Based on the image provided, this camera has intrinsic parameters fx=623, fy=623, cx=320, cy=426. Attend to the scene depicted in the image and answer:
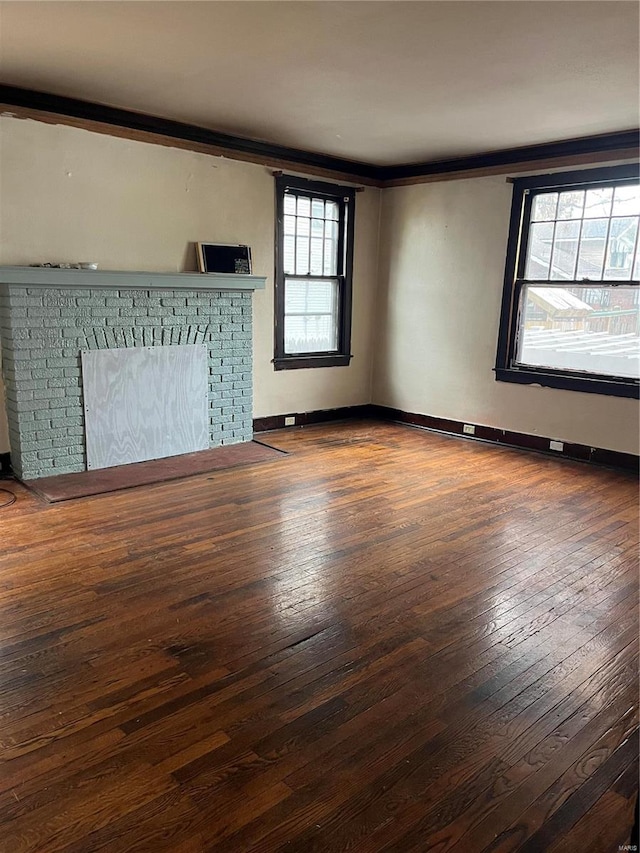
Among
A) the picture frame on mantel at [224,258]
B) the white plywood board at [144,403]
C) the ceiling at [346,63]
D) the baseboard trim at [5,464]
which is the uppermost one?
the ceiling at [346,63]

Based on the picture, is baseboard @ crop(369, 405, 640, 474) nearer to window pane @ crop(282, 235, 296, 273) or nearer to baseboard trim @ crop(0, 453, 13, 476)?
window pane @ crop(282, 235, 296, 273)

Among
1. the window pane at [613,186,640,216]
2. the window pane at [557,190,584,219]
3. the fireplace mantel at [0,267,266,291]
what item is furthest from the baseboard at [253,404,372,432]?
the window pane at [613,186,640,216]

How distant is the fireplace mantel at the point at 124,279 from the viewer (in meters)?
4.06

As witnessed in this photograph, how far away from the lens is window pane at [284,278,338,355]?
6.01 metres

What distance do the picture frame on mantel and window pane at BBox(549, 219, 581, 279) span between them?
2.60 metres

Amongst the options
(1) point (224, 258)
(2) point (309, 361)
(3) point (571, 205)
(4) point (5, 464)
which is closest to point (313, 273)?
(2) point (309, 361)

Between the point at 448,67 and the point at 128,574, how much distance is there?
314 centimetres

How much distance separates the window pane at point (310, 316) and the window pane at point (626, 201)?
2634 mm

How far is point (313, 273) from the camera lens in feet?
20.1

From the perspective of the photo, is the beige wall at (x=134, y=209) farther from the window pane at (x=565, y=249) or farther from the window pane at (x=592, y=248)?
the window pane at (x=592, y=248)

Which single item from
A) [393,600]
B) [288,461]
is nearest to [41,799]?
[393,600]

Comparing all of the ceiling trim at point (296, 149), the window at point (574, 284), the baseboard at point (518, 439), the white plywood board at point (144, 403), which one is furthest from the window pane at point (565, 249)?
the white plywood board at point (144, 403)

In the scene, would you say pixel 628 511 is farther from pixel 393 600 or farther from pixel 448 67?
pixel 448 67

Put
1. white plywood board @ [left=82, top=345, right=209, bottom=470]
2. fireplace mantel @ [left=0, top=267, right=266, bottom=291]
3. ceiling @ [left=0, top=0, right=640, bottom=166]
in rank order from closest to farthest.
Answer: ceiling @ [left=0, top=0, right=640, bottom=166], fireplace mantel @ [left=0, top=267, right=266, bottom=291], white plywood board @ [left=82, top=345, right=209, bottom=470]
